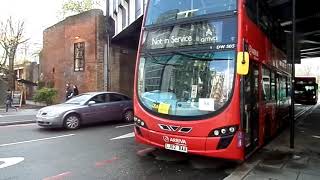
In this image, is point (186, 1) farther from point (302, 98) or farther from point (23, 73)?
point (302, 98)

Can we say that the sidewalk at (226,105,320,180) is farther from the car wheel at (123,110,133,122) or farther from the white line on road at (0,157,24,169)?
the car wheel at (123,110,133,122)

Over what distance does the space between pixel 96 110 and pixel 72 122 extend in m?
1.24

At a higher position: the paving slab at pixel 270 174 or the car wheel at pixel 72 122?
the car wheel at pixel 72 122

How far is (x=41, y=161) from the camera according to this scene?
8141mm

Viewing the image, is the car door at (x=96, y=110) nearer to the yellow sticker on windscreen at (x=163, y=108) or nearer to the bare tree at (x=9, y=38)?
the yellow sticker on windscreen at (x=163, y=108)

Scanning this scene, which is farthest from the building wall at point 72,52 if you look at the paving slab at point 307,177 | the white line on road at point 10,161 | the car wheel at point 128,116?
the paving slab at point 307,177

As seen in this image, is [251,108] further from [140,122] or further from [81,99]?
[81,99]

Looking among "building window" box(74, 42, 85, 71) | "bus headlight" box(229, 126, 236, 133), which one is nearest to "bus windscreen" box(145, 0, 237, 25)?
"bus headlight" box(229, 126, 236, 133)

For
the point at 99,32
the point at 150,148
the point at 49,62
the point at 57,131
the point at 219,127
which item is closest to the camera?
the point at 219,127

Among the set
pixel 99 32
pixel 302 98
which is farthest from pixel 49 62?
pixel 302 98

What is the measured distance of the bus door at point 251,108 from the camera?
750 cm

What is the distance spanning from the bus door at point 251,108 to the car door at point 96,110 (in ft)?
25.1

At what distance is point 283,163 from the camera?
314 inches

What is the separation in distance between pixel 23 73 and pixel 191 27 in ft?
105
